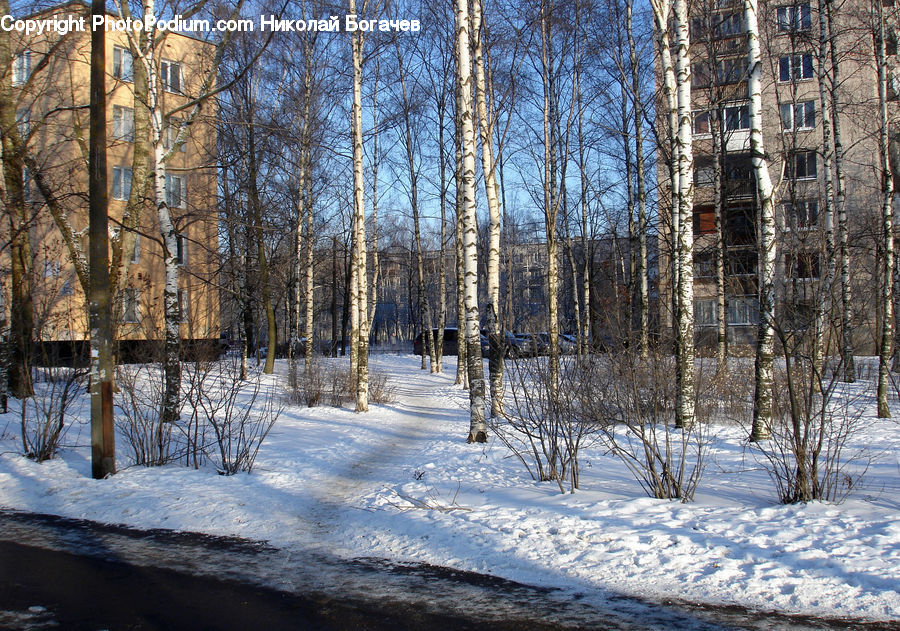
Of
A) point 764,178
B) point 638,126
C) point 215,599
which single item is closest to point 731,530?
point 215,599

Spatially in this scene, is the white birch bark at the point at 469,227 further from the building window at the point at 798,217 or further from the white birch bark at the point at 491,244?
the building window at the point at 798,217

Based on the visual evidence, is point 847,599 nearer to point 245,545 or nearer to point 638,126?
point 245,545

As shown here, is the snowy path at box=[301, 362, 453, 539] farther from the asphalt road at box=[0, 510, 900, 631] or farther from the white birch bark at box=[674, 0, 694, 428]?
the white birch bark at box=[674, 0, 694, 428]

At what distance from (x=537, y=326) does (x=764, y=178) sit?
4.61 m

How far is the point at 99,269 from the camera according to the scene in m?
7.74

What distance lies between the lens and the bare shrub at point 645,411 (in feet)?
21.0

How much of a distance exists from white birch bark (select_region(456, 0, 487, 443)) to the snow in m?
0.97

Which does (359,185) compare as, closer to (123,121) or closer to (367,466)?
(367,466)

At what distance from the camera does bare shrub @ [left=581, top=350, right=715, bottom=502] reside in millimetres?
6387

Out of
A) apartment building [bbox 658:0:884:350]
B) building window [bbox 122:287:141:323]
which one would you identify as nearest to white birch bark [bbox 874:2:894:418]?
apartment building [bbox 658:0:884:350]

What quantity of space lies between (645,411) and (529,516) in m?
1.89

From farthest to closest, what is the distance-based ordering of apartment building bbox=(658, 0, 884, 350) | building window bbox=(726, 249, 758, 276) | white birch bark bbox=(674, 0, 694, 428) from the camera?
white birch bark bbox=(674, 0, 694, 428) → apartment building bbox=(658, 0, 884, 350) → building window bbox=(726, 249, 758, 276)

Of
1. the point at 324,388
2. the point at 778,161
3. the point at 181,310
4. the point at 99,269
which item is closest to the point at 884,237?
the point at 778,161

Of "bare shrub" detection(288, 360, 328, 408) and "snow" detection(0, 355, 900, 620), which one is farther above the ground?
"bare shrub" detection(288, 360, 328, 408)
